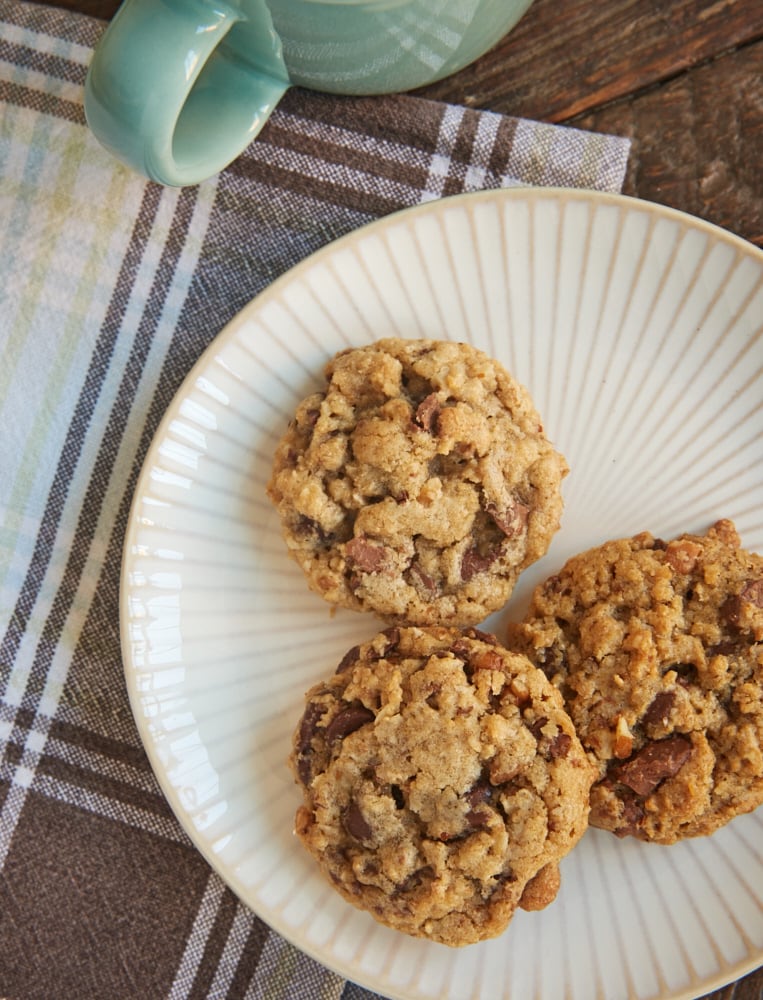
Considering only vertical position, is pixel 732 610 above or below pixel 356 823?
above

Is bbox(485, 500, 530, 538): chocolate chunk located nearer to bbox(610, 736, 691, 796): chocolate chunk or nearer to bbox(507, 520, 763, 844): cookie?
bbox(507, 520, 763, 844): cookie

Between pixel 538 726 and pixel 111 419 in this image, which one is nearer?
pixel 538 726

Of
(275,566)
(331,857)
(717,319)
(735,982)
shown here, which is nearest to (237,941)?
(331,857)

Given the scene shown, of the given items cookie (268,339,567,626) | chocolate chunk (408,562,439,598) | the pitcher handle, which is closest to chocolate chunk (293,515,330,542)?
cookie (268,339,567,626)

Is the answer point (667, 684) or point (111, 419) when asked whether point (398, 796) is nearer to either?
point (667, 684)

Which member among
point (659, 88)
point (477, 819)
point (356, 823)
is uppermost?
point (659, 88)

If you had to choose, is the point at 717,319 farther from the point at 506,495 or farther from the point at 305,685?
the point at 305,685

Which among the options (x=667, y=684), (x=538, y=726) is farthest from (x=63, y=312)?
(x=667, y=684)
